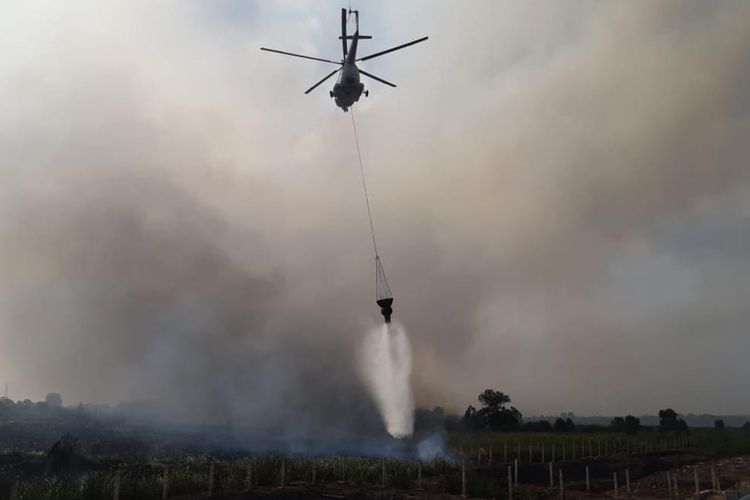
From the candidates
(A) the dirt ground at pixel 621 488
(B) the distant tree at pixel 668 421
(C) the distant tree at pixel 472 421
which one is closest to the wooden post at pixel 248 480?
(A) the dirt ground at pixel 621 488

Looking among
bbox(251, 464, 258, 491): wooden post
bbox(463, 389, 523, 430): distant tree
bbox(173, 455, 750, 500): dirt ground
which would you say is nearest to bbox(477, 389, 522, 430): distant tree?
bbox(463, 389, 523, 430): distant tree

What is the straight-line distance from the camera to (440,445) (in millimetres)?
70000

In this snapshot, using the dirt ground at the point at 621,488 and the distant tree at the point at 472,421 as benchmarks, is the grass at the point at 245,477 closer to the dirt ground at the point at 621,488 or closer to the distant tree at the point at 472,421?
the dirt ground at the point at 621,488

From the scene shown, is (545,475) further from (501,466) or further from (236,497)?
(236,497)

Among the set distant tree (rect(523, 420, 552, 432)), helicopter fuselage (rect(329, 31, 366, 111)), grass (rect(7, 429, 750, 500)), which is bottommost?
distant tree (rect(523, 420, 552, 432))

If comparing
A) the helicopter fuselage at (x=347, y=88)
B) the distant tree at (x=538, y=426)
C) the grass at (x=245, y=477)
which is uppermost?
the helicopter fuselage at (x=347, y=88)

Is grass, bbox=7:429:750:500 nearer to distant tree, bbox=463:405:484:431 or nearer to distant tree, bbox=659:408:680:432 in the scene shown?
distant tree, bbox=463:405:484:431

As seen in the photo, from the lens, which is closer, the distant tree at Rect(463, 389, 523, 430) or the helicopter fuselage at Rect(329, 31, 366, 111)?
the helicopter fuselage at Rect(329, 31, 366, 111)

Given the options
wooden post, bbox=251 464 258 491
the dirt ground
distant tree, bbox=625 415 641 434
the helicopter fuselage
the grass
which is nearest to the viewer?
the grass

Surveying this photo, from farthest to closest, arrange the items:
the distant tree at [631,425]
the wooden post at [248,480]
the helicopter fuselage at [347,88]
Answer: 1. the distant tree at [631,425]
2. the helicopter fuselage at [347,88]
3. the wooden post at [248,480]

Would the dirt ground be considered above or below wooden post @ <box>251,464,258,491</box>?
below

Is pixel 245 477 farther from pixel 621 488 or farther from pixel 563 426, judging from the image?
pixel 563 426

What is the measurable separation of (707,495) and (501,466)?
22495 mm

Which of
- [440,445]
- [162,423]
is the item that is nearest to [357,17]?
[440,445]
